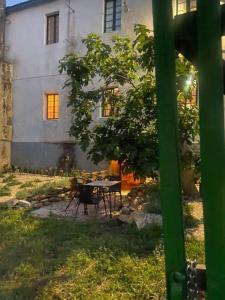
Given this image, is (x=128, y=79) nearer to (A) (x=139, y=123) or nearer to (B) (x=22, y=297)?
(A) (x=139, y=123)

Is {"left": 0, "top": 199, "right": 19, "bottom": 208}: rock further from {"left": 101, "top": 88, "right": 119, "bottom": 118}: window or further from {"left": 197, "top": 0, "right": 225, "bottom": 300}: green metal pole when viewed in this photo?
{"left": 197, "top": 0, "right": 225, "bottom": 300}: green metal pole

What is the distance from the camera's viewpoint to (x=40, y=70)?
19047mm

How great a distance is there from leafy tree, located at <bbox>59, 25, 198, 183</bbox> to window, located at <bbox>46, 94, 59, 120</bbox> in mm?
9212

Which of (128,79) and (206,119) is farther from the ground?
(128,79)

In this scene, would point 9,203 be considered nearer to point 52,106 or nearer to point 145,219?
point 145,219

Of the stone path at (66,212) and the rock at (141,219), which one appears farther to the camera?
the stone path at (66,212)

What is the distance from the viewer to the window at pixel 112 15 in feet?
54.9

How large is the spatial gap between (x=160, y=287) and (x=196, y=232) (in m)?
2.15

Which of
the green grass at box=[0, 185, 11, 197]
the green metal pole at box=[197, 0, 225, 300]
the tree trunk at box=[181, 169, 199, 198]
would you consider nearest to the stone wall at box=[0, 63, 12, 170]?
the green grass at box=[0, 185, 11, 197]

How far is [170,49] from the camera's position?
1.94 m

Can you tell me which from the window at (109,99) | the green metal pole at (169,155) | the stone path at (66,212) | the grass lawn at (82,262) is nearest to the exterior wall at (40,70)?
the stone path at (66,212)

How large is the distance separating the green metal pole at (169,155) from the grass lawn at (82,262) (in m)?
3.17

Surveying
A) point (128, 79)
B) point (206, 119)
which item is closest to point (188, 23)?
point (206, 119)

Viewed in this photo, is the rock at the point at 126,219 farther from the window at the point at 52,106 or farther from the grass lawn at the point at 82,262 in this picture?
the window at the point at 52,106
